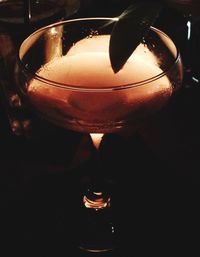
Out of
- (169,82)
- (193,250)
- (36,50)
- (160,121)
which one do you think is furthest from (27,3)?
(193,250)

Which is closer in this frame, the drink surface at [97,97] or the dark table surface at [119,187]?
the drink surface at [97,97]

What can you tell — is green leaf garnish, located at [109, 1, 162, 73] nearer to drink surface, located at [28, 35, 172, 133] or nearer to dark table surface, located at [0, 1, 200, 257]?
drink surface, located at [28, 35, 172, 133]

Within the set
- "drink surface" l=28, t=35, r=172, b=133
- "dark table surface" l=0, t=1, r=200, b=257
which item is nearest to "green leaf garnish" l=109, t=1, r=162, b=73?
"drink surface" l=28, t=35, r=172, b=133

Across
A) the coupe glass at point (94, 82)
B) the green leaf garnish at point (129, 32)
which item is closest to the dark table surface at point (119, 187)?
the coupe glass at point (94, 82)

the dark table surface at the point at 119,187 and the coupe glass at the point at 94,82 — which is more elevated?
the coupe glass at the point at 94,82

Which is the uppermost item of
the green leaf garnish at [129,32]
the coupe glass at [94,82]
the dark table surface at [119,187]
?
the green leaf garnish at [129,32]

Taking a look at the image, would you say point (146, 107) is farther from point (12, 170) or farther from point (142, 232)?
point (12, 170)

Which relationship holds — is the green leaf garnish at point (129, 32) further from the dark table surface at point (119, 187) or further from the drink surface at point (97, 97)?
the dark table surface at point (119, 187)

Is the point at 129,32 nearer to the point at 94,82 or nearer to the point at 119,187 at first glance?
the point at 94,82
